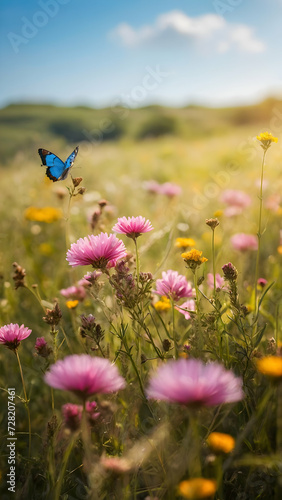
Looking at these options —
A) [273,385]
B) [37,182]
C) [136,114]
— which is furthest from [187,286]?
[136,114]

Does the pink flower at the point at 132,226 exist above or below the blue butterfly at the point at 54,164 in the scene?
below

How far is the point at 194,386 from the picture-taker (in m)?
0.58

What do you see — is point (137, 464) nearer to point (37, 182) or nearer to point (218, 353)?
point (218, 353)

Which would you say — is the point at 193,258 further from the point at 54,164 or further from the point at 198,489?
the point at 54,164

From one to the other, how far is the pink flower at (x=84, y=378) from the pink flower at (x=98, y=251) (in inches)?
13.0

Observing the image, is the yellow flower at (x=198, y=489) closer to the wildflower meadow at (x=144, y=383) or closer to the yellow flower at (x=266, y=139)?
the wildflower meadow at (x=144, y=383)

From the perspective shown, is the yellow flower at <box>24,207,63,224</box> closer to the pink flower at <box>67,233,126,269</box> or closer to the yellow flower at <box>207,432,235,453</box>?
the pink flower at <box>67,233,126,269</box>

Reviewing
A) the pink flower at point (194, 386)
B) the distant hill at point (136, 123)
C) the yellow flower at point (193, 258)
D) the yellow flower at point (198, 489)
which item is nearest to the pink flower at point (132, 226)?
the yellow flower at point (193, 258)

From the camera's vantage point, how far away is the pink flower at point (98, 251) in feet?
3.10

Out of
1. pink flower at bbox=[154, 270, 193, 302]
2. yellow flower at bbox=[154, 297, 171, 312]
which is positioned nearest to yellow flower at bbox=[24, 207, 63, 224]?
yellow flower at bbox=[154, 297, 171, 312]

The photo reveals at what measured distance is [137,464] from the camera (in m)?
0.89

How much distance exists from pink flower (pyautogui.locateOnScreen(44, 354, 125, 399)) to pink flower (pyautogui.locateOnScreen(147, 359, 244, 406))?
0.08 metres

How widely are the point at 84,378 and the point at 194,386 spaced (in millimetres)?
185

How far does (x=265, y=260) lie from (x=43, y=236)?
6.16 ft
